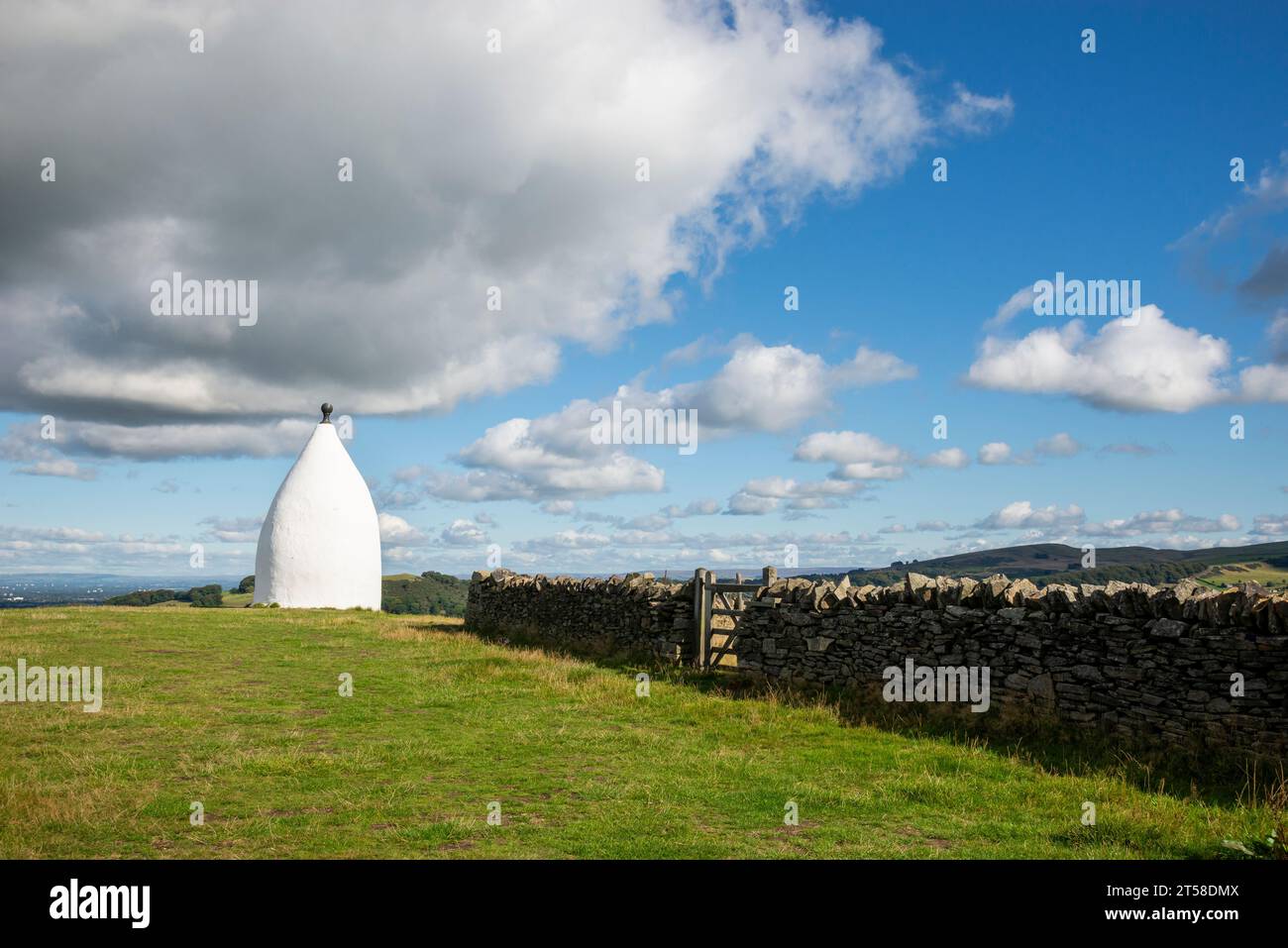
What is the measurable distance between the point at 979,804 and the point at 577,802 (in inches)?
134

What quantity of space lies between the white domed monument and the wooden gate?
21624mm

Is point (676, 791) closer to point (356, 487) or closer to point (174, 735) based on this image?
point (174, 735)

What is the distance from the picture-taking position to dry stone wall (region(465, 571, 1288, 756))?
795cm

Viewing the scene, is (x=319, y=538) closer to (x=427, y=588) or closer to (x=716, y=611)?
(x=716, y=611)

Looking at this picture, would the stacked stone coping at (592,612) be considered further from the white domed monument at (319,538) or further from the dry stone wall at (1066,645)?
the white domed monument at (319,538)

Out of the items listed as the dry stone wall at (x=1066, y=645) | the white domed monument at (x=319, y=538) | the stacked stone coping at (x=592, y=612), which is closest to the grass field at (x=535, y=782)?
the dry stone wall at (x=1066, y=645)

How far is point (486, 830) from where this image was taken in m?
→ 5.96

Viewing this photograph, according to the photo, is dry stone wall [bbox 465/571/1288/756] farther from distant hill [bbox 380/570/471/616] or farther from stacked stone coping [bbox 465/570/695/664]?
distant hill [bbox 380/570/471/616]

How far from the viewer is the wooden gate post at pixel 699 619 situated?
47.7 feet

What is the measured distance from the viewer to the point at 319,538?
32.6m

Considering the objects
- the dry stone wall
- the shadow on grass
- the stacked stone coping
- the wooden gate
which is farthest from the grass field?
the stacked stone coping
